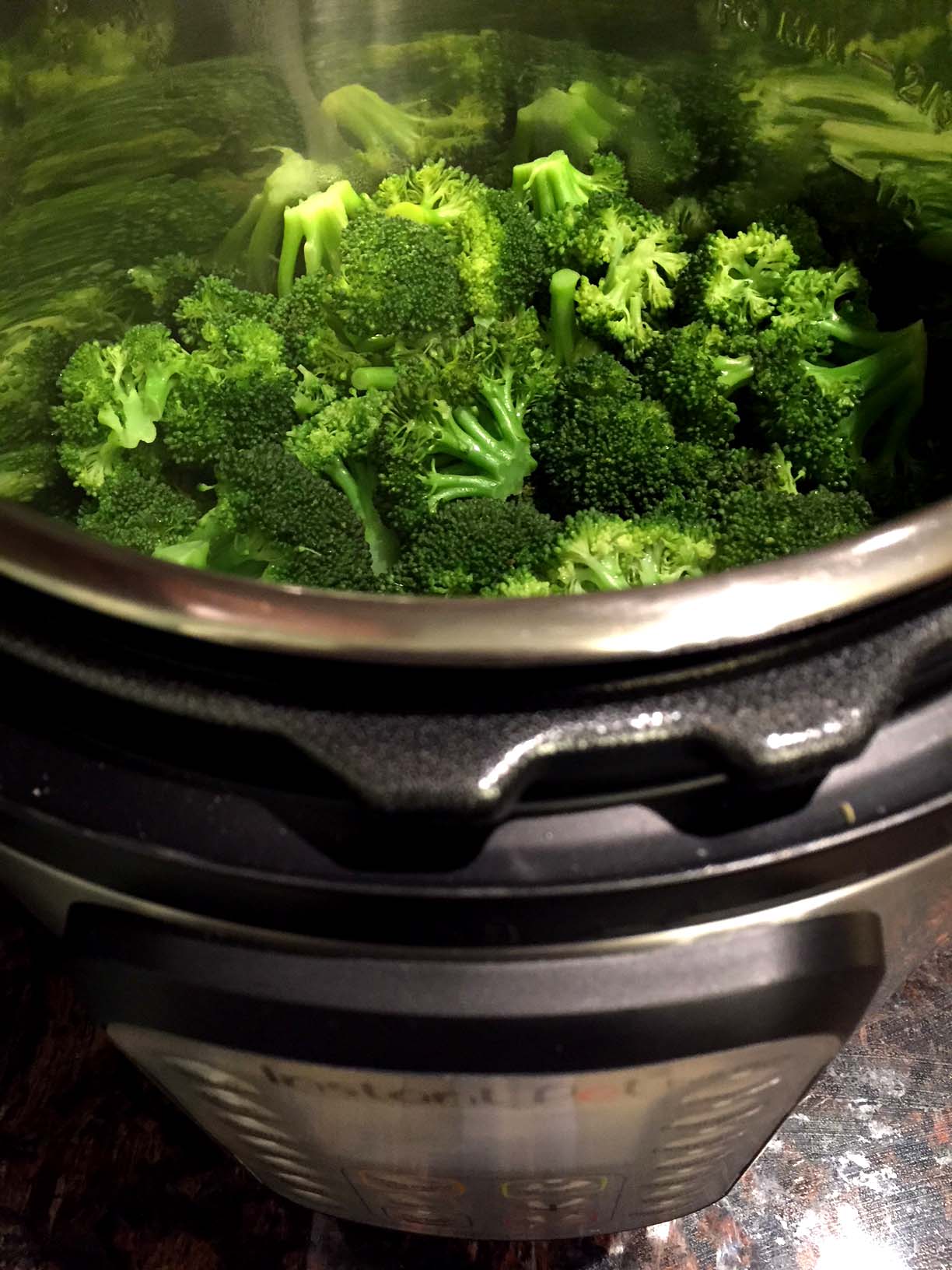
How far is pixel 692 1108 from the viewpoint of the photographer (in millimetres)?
650

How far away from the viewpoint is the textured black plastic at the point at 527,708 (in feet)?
1.37

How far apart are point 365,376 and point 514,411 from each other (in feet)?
0.48

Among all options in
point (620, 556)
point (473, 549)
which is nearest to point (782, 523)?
point (620, 556)

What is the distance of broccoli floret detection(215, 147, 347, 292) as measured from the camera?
1076 millimetres

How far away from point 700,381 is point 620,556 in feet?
0.66

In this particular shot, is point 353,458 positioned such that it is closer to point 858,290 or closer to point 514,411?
point 514,411

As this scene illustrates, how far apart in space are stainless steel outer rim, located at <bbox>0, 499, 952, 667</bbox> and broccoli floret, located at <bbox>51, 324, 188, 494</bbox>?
0.56 metres

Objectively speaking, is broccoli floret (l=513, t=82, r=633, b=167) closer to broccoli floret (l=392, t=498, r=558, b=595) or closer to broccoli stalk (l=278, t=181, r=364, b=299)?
broccoli stalk (l=278, t=181, r=364, b=299)

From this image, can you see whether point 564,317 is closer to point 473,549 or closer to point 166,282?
point 473,549

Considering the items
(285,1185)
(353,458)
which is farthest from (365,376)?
(285,1185)

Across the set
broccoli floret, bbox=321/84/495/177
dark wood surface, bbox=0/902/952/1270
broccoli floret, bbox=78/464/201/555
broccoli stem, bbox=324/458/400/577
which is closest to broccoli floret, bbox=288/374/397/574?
broccoli stem, bbox=324/458/400/577

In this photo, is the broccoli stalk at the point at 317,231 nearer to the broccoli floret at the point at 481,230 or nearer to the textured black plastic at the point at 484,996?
the broccoli floret at the point at 481,230

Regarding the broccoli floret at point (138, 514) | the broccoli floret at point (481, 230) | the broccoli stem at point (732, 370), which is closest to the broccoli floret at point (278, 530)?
the broccoli floret at point (138, 514)

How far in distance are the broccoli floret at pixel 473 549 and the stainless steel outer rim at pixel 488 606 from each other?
1.58ft
